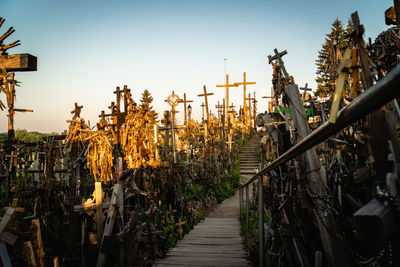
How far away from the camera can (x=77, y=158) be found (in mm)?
5328

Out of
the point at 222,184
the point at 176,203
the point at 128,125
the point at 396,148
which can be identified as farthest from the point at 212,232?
the point at 222,184

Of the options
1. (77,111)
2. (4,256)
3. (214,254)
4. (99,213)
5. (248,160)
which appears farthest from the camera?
(248,160)

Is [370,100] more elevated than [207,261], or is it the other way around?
[370,100]

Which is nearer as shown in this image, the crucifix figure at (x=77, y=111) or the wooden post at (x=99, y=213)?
the wooden post at (x=99, y=213)

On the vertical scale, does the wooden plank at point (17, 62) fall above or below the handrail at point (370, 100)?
above

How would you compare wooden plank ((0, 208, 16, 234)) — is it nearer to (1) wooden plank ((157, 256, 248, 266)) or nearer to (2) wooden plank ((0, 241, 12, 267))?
(2) wooden plank ((0, 241, 12, 267))

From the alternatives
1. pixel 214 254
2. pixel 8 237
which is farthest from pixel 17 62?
pixel 214 254

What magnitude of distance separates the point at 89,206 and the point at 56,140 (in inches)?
168

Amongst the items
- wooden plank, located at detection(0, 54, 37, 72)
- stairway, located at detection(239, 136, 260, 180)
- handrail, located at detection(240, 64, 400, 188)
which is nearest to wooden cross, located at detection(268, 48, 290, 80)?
wooden plank, located at detection(0, 54, 37, 72)

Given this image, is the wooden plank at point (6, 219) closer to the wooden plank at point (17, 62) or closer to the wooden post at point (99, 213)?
the wooden post at point (99, 213)

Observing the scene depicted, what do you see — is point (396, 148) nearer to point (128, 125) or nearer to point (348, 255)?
point (348, 255)

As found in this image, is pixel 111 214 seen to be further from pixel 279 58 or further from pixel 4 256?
pixel 279 58

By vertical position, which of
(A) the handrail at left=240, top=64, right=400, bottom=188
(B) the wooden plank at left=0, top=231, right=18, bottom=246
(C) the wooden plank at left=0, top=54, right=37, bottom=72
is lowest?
(B) the wooden plank at left=0, top=231, right=18, bottom=246

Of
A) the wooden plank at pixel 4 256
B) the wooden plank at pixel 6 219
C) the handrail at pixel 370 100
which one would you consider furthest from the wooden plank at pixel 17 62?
the handrail at pixel 370 100
